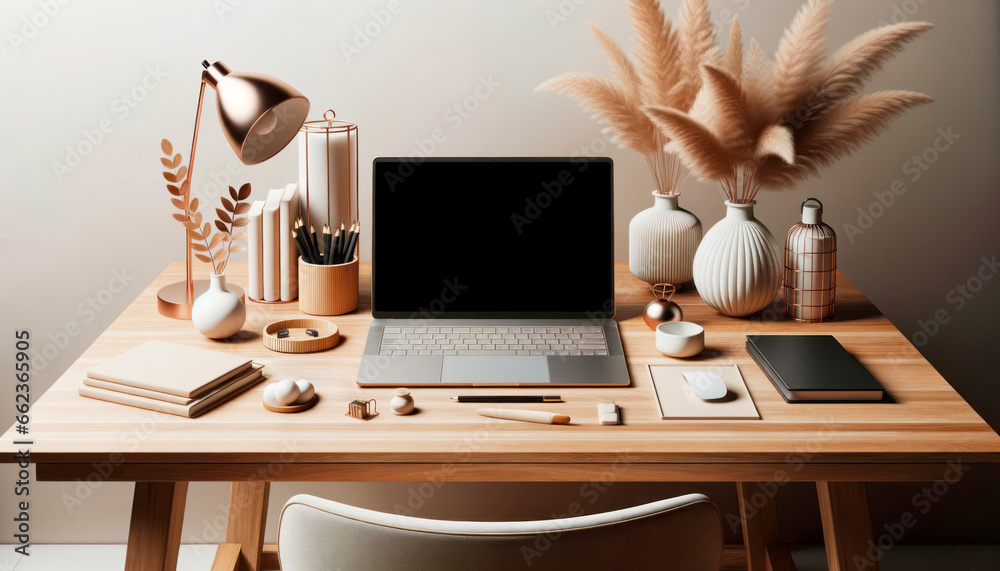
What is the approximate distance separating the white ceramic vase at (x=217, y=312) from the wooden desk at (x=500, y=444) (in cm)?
12

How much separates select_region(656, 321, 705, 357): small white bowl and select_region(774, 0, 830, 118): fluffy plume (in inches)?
15.4

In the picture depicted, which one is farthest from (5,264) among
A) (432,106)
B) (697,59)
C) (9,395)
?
(697,59)

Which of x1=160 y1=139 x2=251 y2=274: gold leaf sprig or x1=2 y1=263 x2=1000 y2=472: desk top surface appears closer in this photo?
x1=2 y1=263 x2=1000 y2=472: desk top surface

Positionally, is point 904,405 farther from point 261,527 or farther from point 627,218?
point 261,527

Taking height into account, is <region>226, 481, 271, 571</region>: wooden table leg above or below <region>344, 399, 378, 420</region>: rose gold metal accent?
below

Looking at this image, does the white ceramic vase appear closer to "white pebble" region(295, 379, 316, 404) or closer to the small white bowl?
"white pebble" region(295, 379, 316, 404)

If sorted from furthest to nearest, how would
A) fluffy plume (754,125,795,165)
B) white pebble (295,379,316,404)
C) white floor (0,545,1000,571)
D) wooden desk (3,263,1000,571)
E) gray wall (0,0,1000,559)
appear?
white floor (0,545,1000,571), gray wall (0,0,1000,559), fluffy plume (754,125,795,165), white pebble (295,379,316,404), wooden desk (3,263,1000,571)

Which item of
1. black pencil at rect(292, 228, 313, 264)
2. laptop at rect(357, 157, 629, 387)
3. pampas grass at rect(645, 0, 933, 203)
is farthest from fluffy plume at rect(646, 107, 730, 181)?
black pencil at rect(292, 228, 313, 264)

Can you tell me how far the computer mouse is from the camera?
1.14 m

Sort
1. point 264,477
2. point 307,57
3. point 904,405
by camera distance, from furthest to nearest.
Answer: point 307,57 → point 904,405 → point 264,477

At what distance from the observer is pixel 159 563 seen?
43.4 inches

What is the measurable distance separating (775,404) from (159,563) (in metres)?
0.84

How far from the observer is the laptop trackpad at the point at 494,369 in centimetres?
121

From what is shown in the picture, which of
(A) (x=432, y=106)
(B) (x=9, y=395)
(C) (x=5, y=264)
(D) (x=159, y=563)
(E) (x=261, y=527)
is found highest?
(A) (x=432, y=106)
